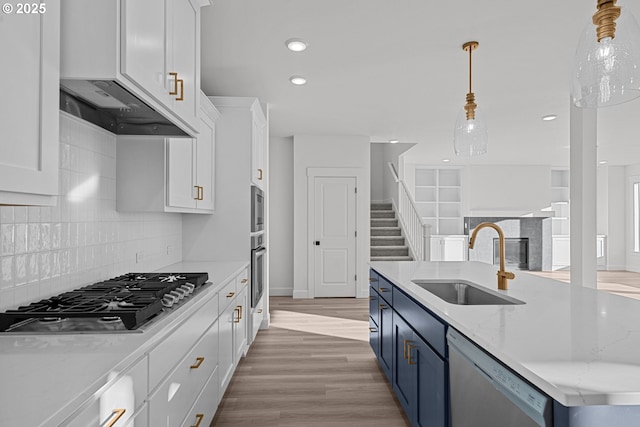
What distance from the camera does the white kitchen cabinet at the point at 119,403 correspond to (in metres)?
0.88

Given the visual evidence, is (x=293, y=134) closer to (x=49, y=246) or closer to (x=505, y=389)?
(x=49, y=246)

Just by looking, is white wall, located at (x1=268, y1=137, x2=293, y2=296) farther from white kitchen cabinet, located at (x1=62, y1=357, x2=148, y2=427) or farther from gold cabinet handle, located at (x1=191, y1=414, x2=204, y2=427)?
white kitchen cabinet, located at (x1=62, y1=357, x2=148, y2=427)

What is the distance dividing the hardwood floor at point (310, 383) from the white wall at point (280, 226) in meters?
1.68

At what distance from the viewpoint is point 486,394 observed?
4.26ft

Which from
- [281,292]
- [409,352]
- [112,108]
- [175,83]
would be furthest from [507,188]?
[112,108]

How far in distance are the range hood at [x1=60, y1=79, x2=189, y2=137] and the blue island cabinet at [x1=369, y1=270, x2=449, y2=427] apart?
5.30 feet

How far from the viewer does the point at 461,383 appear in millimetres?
1493

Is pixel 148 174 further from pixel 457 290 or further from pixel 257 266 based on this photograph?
Result: pixel 457 290

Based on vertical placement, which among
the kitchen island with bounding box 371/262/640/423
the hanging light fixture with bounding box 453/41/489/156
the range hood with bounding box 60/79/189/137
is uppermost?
the hanging light fixture with bounding box 453/41/489/156

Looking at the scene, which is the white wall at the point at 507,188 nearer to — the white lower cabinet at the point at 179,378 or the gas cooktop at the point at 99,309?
the white lower cabinet at the point at 179,378

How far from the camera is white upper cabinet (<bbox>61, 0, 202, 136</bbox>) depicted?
129cm

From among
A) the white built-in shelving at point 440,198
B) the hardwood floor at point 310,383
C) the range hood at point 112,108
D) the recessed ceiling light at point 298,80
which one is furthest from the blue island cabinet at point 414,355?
the white built-in shelving at point 440,198

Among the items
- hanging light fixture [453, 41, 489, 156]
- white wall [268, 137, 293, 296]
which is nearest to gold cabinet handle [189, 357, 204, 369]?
hanging light fixture [453, 41, 489, 156]

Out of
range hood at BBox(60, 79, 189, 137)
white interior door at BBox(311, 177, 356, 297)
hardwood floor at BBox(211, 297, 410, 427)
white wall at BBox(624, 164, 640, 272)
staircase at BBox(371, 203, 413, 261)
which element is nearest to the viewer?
range hood at BBox(60, 79, 189, 137)
